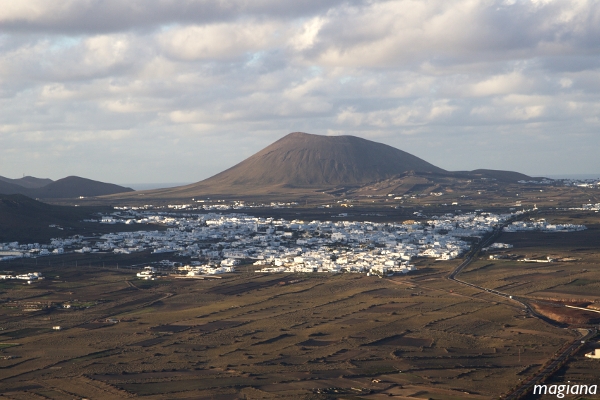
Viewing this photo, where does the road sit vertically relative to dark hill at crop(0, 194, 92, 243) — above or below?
below

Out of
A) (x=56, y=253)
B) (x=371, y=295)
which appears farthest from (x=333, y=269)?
(x=56, y=253)

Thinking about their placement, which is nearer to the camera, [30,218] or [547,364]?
[547,364]

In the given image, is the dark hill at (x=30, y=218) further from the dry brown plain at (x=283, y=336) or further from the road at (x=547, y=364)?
the road at (x=547, y=364)

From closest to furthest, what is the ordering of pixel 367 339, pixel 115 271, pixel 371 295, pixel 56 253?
pixel 367 339
pixel 371 295
pixel 115 271
pixel 56 253

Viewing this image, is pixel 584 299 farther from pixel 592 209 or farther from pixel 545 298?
pixel 592 209

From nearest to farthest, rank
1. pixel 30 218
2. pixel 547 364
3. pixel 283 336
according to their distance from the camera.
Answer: pixel 547 364, pixel 283 336, pixel 30 218

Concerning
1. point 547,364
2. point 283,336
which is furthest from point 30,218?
point 547,364

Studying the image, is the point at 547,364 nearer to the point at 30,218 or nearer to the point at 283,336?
the point at 283,336

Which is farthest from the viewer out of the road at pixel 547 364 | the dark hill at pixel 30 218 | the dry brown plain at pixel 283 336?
the dark hill at pixel 30 218

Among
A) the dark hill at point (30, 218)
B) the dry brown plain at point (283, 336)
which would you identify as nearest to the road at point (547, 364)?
the dry brown plain at point (283, 336)


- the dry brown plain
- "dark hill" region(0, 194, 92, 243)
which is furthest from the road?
→ "dark hill" region(0, 194, 92, 243)

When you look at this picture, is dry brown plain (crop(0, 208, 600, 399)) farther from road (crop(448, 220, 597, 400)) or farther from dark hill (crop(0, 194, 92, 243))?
dark hill (crop(0, 194, 92, 243))
